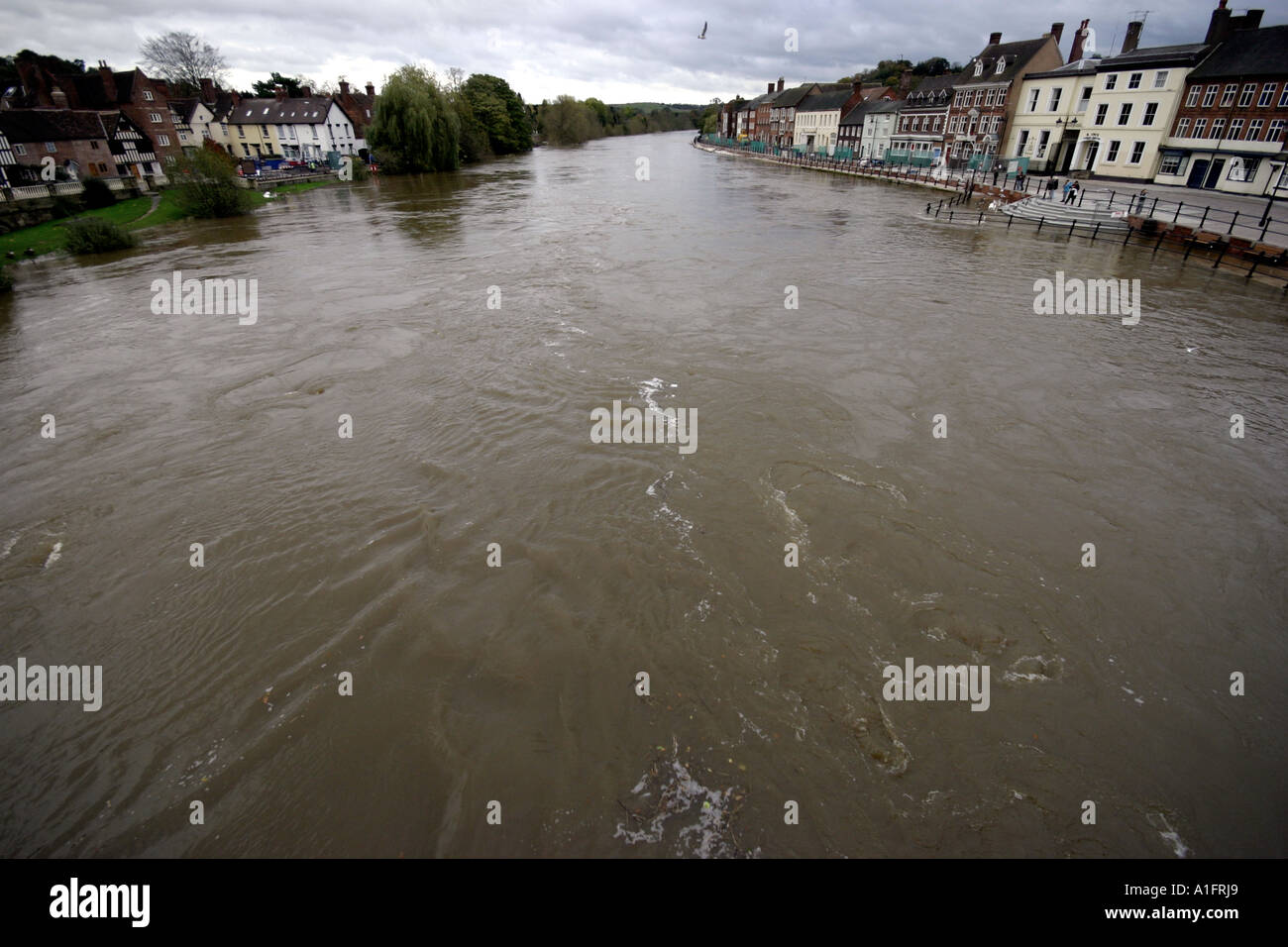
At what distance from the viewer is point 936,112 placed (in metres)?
57.4

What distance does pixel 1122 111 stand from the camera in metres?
38.0

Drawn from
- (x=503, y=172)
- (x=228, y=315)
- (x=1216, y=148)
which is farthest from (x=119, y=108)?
(x=1216, y=148)

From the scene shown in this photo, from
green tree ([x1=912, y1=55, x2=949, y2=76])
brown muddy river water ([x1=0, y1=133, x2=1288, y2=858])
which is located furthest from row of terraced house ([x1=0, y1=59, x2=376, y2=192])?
green tree ([x1=912, y1=55, x2=949, y2=76])

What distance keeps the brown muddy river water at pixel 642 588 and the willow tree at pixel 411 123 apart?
48.6 m

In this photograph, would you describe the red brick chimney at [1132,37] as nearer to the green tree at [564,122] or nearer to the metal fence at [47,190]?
the metal fence at [47,190]

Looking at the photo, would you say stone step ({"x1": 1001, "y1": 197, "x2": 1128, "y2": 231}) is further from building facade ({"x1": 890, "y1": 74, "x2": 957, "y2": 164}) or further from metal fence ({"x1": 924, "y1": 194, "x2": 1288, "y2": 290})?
building facade ({"x1": 890, "y1": 74, "x2": 957, "y2": 164})

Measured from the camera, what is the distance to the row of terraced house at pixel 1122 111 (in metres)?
31.6

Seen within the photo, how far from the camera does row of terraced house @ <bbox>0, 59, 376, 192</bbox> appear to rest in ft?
136

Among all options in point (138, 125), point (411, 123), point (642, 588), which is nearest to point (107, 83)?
point (138, 125)

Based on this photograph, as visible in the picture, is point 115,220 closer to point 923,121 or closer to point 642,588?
point 642,588

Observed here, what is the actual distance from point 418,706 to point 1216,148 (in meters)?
49.4

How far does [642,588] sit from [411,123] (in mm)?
61732

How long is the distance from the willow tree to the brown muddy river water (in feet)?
159
